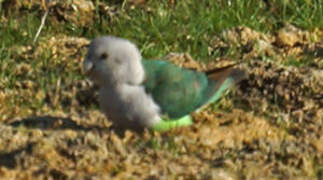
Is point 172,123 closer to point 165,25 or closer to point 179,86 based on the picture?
point 179,86

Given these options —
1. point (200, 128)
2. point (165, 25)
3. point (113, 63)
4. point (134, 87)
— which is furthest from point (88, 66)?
point (165, 25)

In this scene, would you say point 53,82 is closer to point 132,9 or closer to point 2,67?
point 2,67

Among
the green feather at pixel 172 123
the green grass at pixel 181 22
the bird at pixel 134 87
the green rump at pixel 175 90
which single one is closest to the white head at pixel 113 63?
the bird at pixel 134 87

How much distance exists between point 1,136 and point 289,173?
70.9 inches

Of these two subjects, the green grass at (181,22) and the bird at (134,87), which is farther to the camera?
the green grass at (181,22)

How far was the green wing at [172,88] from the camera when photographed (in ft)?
17.4

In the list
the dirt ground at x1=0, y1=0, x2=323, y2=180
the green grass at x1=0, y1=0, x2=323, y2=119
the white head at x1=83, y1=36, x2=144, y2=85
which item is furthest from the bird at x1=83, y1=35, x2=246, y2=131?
the green grass at x1=0, y1=0, x2=323, y2=119

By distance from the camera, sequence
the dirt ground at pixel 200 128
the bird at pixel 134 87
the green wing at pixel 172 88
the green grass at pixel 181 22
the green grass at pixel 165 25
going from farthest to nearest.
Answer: the green grass at pixel 181 22 → the green grass at pixel 165 25 → the green wing at pixel 172 88 → the bird at pixel 134 87 → the dirt ground at pixel 200 128

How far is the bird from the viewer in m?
5.21

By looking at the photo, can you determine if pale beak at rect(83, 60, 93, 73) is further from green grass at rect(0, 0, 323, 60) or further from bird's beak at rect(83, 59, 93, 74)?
green grass at rect(0, 0, 323, 60)

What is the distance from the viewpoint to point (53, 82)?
20.5 feet

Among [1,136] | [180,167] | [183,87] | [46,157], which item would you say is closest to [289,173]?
[180,167]

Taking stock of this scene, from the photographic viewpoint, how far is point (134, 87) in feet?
17.2

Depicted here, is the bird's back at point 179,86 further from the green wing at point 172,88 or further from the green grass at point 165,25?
the green grass at point 165,25
